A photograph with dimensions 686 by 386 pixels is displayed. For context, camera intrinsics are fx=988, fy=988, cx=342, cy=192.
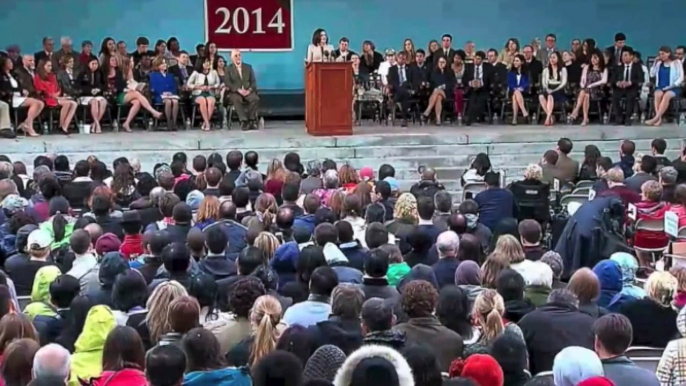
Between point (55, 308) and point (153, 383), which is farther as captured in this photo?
point (55, 308)

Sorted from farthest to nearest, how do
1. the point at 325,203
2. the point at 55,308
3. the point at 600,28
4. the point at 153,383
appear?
the point at 600,28 < the point at 325,203 < the point at 55,308 < the point at 153,383

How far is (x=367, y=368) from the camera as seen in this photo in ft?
10.8

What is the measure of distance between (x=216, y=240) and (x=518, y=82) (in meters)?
8.58

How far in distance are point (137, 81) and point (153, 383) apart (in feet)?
32.7

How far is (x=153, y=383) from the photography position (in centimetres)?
357

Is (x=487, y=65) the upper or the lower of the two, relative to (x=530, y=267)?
upper

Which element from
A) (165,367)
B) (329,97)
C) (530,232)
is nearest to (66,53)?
(329,97)

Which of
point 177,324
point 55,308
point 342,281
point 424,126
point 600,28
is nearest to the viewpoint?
point 177,324

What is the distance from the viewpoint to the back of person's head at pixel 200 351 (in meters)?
3.91

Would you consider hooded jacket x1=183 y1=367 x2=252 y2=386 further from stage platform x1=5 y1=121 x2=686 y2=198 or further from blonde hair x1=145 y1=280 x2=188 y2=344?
stage platform x1=5 y1=121 x2=686 y2=198

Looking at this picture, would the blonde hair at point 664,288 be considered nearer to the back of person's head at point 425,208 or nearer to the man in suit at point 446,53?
the back of person's head at point 425,208

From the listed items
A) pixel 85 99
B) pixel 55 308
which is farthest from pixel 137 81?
pixel 55 308

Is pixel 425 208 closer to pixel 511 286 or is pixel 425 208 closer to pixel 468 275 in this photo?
pixel 468 275

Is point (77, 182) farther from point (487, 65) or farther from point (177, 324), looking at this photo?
point (487, 65)
